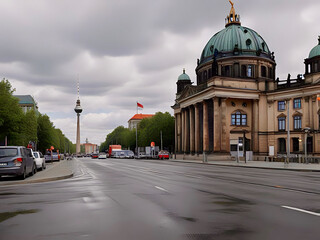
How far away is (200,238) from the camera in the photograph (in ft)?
18.6

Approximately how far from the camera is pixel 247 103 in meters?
67.4

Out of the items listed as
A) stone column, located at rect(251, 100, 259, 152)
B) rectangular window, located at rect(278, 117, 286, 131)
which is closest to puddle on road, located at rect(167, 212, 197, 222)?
rectangular window, located at rect(278, 117, 286, 131)

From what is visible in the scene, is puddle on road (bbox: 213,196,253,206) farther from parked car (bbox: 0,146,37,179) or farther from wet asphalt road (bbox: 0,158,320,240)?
parked car (bbox: 0,146,37,179)

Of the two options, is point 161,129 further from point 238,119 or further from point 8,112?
point 8,112

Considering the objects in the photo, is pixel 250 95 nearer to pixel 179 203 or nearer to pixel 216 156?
pixel 216 156

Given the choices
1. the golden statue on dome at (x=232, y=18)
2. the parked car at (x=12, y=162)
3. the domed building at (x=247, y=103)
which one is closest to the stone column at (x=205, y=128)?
the domed building at (x=247, y=103)

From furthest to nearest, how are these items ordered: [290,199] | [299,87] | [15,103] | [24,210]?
[299,87] < [15,103] < [290,199] < [24,210]

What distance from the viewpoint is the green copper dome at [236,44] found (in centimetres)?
7194

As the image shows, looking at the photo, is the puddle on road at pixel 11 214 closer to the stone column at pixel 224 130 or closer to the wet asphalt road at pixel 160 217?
the wet asphalt road at pixel 160 217

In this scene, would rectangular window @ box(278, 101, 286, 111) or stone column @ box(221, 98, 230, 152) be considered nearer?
stone column @ box(221, 98, 230, 152)

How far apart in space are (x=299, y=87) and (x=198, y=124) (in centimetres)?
1959

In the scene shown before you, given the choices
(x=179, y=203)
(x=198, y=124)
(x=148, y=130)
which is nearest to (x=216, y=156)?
(x=198, y=124)

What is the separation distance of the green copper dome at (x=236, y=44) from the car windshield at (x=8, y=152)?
5827cm

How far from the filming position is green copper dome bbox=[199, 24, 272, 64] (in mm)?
71938
